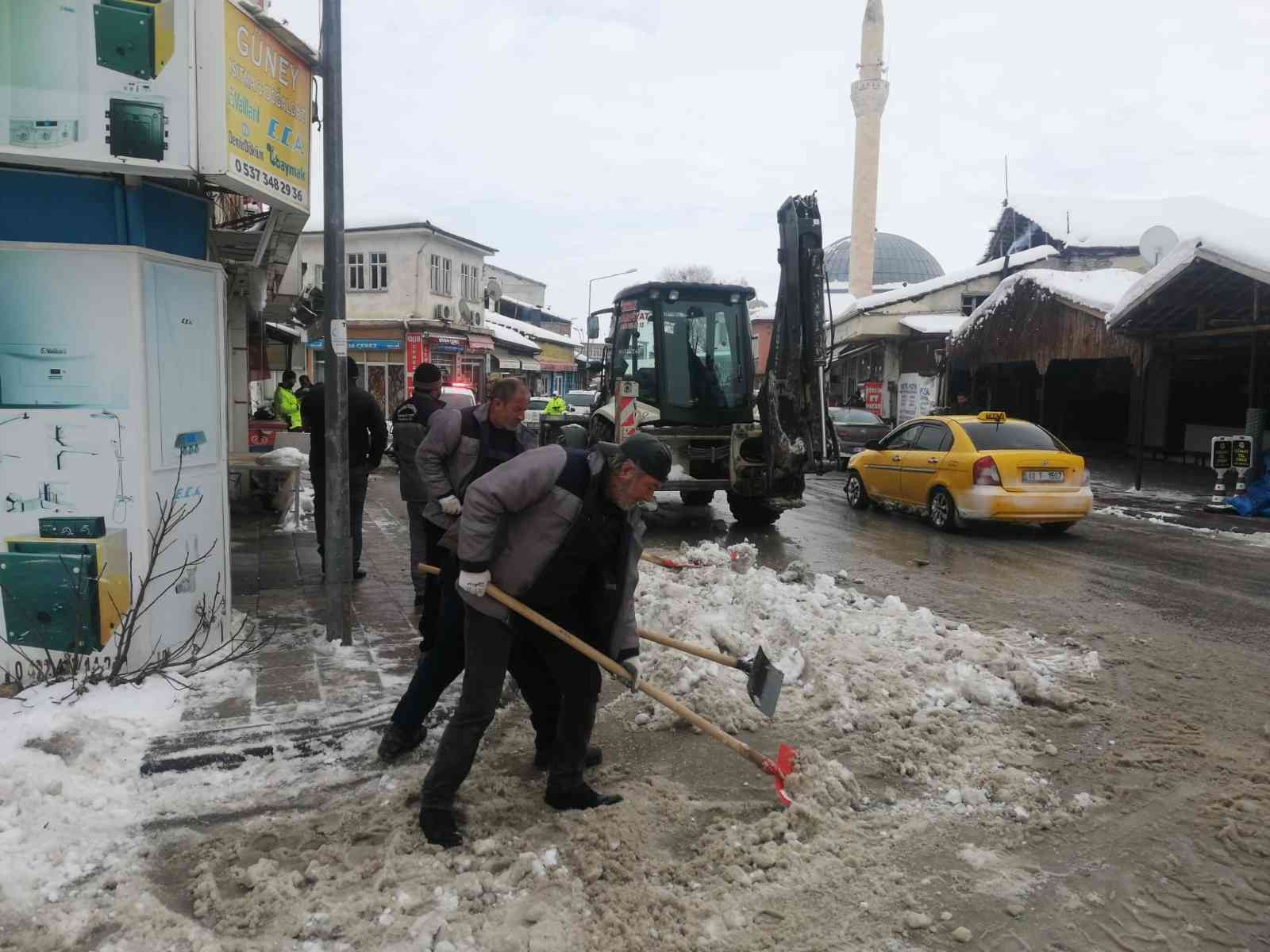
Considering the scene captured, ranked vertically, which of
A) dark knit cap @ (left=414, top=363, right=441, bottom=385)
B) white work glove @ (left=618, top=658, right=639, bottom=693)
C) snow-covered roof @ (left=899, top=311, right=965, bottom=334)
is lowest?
white work glove @ (left=618, top=658, right=639, bottom=693)

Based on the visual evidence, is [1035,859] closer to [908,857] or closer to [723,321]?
[908,857]

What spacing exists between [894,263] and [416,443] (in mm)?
56951

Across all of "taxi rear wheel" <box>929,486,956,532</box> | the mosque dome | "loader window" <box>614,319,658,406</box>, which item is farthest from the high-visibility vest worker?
the mosque dome

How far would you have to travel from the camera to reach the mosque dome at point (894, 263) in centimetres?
5784

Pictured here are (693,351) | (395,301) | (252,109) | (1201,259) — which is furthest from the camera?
(395,301)

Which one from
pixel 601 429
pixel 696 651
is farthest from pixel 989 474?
pixel 696 651

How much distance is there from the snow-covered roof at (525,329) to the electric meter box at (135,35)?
40230 millimetres

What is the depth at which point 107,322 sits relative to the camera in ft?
15.8

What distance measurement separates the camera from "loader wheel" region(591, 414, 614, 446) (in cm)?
1199

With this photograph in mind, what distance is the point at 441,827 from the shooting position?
11.8ft

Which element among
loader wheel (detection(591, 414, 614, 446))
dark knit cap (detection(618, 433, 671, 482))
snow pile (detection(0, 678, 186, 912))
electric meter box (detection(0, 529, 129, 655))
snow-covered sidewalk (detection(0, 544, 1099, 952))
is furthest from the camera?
loader wheel (detection(591, 414, 614, 446))

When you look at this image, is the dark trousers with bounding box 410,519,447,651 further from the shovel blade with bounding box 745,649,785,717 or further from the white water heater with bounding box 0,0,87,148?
the white water heater with bounding box 0,0,87,148

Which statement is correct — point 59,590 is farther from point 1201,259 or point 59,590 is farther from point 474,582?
point 1201,259

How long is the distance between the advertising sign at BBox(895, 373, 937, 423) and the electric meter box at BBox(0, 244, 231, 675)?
961 inches
